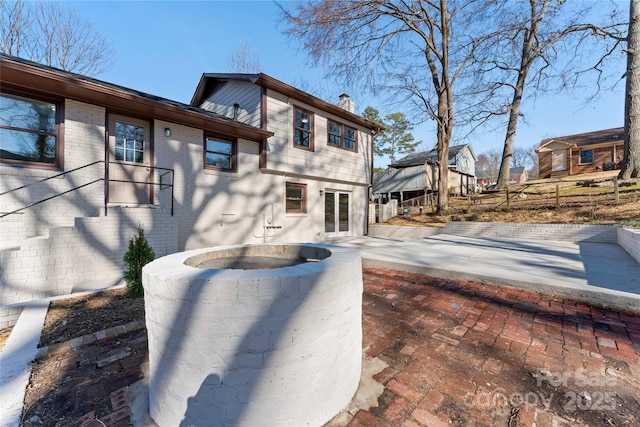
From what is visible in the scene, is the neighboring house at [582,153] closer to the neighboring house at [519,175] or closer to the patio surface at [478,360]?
the neighboring house at [519,175]

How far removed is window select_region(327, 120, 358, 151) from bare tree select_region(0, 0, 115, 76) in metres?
13.7

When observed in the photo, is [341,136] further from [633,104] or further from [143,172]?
[633,104]

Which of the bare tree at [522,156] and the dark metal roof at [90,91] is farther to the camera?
the bare tree at [522,156]

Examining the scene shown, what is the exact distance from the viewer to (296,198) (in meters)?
9.41

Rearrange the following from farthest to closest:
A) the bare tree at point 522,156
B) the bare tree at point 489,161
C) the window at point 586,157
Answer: the bare tree at point 522,156
the bare tree at point 489,161
the window at point 586,157

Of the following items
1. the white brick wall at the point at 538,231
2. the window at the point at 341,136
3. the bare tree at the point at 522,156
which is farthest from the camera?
the bare tree at the point at 522,156

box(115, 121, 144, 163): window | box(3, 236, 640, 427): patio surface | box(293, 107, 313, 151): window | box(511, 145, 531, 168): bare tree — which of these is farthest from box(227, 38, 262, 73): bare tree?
box(511, 145, 531, 168): bare tree

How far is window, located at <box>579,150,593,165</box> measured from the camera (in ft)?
67.6

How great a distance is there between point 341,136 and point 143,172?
7.05 metres

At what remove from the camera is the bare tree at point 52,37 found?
39.1 feet

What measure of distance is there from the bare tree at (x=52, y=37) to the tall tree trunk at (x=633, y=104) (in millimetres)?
25026

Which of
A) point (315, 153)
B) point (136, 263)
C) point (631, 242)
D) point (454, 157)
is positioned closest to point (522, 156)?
point (454, 157)

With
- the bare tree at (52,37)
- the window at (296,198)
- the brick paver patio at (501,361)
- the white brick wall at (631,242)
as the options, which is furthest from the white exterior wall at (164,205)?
the bare tree at (52,37)

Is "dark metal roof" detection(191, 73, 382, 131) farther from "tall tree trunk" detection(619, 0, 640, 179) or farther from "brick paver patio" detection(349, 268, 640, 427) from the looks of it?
"tall tree trunk" detection(619, 0, 640, 179)
